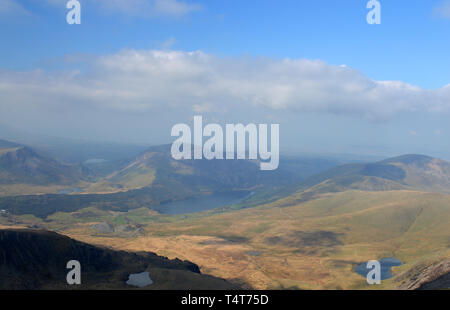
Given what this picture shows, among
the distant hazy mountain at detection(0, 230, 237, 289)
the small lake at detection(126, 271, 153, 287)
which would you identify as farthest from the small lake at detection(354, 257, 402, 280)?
the small lake at detection(126, 271, 153, 287)

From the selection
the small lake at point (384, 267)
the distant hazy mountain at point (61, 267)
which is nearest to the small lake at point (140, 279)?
the distant hazy mountain at point (61, 267)

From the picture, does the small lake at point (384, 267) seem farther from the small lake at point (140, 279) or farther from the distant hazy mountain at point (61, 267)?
the small lake at point (140, 279)

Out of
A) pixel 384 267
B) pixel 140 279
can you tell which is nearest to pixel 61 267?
pixel 140 279

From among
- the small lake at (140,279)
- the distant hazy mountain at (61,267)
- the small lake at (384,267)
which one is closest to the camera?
the distant hazy mountain at (61,267)

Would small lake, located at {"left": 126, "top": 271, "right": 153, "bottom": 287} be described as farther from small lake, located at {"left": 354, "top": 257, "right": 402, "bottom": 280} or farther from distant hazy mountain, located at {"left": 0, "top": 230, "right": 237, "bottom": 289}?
small lake, located at {"left": 354, "top": 257, "right": 402, "bottom": 280}
